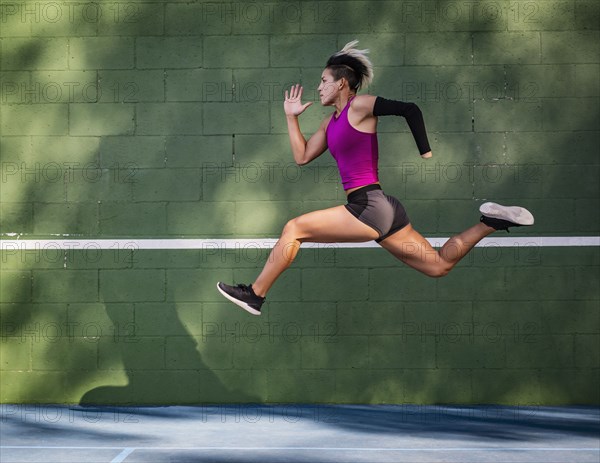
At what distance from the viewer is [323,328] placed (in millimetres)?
8844

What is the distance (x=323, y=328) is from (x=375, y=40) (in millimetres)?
2651

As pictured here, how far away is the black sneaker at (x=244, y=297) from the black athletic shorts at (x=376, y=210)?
0.64 metres

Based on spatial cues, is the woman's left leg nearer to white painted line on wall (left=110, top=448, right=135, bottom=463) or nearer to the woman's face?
the woman's face

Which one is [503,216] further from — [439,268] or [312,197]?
[312,197]

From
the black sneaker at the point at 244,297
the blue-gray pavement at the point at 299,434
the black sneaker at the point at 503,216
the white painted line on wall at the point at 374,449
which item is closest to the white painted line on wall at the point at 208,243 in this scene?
the blue-gray pavement at the point at 299,434

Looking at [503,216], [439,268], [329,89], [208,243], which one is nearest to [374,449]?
[208,243]

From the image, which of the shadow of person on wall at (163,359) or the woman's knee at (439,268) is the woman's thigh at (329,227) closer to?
the woman's knee at (439,268)

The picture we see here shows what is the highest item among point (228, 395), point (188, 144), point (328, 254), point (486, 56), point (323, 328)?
point (486, 56)

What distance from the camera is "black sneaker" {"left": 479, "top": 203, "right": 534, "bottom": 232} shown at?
179 inches

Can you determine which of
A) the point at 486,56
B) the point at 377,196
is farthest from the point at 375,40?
the point at 377,196

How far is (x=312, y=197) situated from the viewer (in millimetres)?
8820

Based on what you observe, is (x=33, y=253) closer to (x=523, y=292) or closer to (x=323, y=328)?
(x=323, y=328)

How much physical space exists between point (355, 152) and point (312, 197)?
417 cm

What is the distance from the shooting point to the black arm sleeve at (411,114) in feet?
14.4
